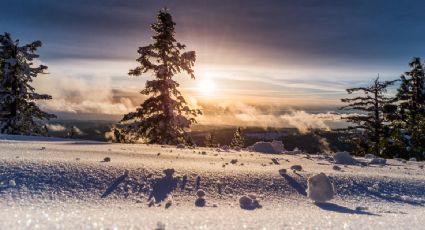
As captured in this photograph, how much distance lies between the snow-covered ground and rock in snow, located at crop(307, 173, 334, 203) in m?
0.09

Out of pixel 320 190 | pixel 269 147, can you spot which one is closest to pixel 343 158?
pixel 269 147

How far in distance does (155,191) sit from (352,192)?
2.60 meters

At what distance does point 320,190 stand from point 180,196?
1678 mm

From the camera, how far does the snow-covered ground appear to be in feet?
11.2

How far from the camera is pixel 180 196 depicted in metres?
4.57

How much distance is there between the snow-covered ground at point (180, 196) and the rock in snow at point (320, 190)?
92mm

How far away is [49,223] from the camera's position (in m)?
3.13

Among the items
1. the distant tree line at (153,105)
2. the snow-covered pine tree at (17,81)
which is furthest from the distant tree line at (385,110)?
the snow-covered pine tree at (17,81)

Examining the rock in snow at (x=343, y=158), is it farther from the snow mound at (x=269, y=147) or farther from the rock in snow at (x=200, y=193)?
the rock in snow at (x=200, y=193)

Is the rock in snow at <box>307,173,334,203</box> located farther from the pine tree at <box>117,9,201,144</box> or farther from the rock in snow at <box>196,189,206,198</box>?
the pine tree at <box>117,9,201,144</box>

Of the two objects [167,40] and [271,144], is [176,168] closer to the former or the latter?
[271,144]

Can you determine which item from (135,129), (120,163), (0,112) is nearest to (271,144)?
(120,163)

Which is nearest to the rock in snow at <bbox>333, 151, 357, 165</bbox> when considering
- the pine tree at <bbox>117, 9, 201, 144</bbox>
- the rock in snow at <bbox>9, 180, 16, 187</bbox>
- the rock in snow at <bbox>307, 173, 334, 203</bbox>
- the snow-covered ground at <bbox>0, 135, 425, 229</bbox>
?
the snow-covered ground at <bbox>0, 135, 425, 229</bbox>

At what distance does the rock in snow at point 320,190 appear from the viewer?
4.77 meters
